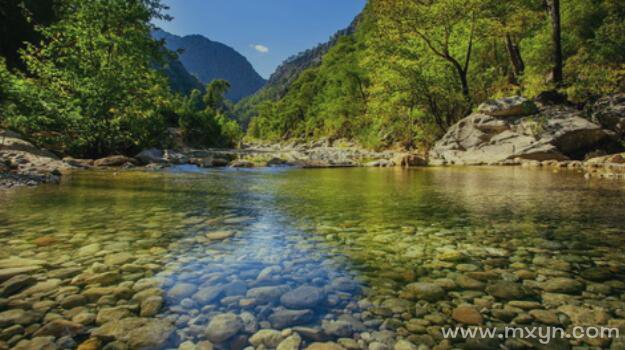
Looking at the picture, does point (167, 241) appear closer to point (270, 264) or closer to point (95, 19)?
point (270, 264)

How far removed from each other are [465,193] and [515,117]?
44.7ft

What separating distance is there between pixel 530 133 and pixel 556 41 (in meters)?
5.64

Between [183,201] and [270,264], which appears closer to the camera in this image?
[270,264]

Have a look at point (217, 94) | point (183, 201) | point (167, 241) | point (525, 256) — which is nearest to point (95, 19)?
point (183, 201)

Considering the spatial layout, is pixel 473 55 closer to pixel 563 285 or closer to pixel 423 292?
pixel 563 285

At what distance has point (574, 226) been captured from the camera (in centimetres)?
457

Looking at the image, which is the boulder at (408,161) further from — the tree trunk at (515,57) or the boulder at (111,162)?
the boulder at (111,162)

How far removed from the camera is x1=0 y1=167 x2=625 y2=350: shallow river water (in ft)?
6.71

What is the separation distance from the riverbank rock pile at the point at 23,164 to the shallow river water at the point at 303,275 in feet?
11.3

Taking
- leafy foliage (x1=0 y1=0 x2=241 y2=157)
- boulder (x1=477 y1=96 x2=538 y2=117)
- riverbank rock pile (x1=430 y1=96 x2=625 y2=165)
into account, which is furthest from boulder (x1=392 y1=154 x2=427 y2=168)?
leafy foliage (x1=0 y1=0 x2=241 y2=157)

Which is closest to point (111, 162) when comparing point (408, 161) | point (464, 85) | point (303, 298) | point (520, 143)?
point (408, 161)

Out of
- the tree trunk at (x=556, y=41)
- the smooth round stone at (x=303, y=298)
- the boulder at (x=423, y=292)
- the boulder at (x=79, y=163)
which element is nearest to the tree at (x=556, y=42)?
the tree trunk at (x=556, y=41)

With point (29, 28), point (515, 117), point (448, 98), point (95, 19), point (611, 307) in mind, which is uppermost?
point (29, 28)

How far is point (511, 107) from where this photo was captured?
18641 millimetres
